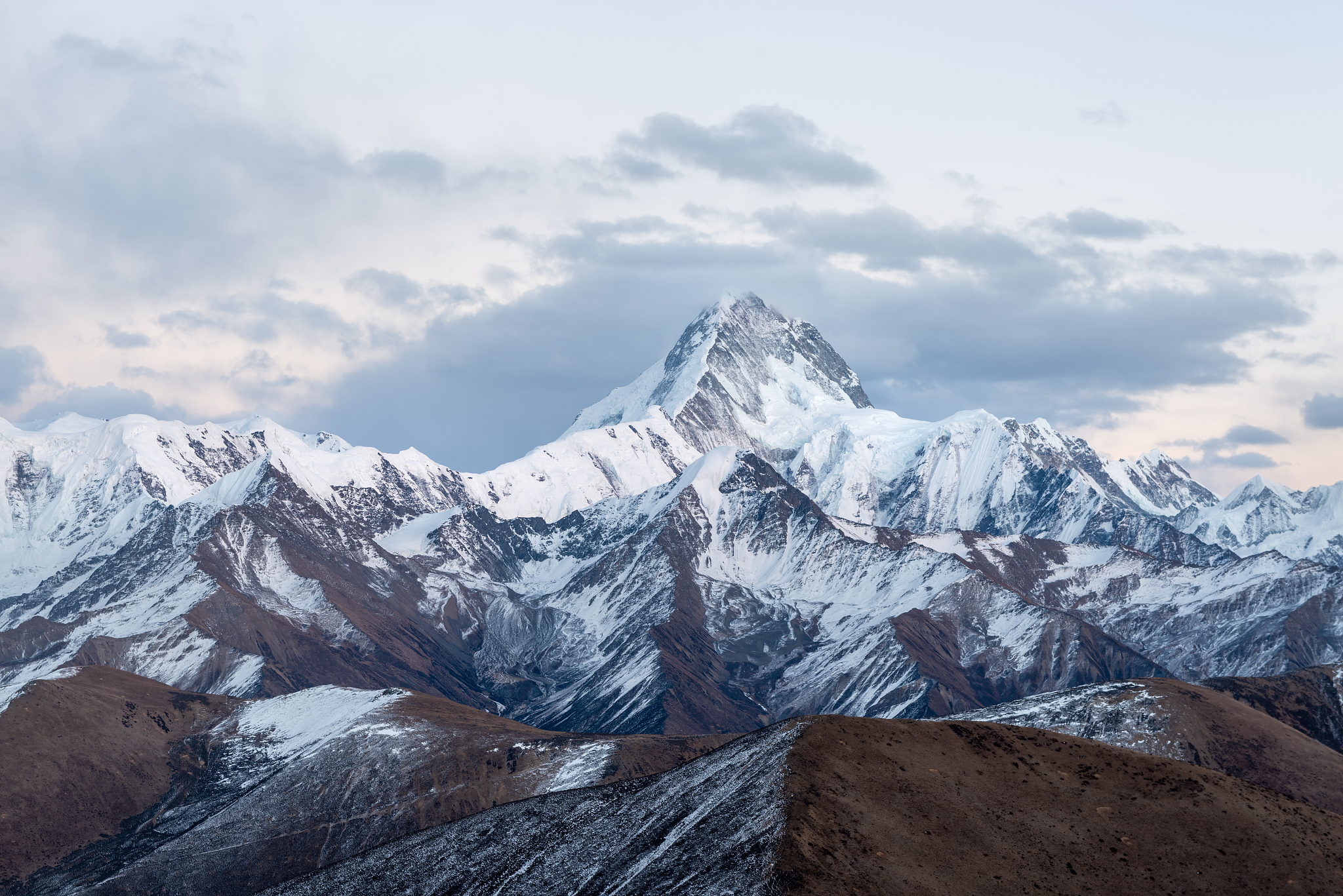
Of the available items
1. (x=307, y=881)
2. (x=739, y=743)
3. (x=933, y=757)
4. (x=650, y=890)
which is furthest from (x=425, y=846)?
(x=933, y=757)

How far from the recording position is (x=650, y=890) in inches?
4360

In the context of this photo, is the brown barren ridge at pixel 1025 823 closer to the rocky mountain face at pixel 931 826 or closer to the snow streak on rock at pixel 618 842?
the rocky mountain face at pixel 931 826

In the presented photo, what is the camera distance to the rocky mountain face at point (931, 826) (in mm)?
99938

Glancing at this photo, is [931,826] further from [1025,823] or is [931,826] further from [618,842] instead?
[618,842]

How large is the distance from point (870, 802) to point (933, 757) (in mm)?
11923

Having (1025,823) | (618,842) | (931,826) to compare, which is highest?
(931,826)

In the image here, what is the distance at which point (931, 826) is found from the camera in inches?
4227

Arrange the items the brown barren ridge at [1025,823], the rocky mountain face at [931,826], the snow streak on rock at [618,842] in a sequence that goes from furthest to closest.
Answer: the snow streak on rock at [618,842], the rocky mountain face at [931,826], the brown barren ridge at [1025,823]

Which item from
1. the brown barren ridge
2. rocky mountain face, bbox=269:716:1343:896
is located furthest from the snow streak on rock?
the brown barren ridge

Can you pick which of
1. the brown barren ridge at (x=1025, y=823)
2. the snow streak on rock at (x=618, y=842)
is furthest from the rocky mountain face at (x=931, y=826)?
Answer: the snow streak on rock at (x=618, y=842)

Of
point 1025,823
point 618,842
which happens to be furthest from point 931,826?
point 618,842

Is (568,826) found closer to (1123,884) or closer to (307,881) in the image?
(307,881)

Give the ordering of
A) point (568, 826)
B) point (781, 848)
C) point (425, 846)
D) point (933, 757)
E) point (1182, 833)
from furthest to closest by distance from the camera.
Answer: point (425, 846) → point (568, 826) → point (933, 757) → point (1182, 833) → point (781, 848)

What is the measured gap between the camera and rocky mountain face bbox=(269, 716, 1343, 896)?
328ft
